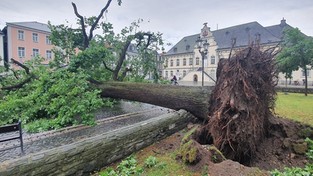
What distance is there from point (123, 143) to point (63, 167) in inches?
54.2

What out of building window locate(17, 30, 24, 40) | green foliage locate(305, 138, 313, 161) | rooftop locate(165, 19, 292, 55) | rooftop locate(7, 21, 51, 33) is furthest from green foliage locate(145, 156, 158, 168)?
building window locate(17, 30, 24, 40)

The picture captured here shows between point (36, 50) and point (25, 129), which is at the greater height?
point (36, 50)

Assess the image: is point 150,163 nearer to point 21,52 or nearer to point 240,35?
point 21,52

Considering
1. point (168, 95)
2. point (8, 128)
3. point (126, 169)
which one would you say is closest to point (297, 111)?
point (168, 95)

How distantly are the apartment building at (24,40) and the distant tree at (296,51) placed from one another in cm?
2760

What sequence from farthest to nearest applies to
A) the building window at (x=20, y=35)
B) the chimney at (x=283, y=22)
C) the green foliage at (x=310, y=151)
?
the chimney at (x=283, y=22), the building window at (x=20, y=35), the green foliage at (x=310, y=151)

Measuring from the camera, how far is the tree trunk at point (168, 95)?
6.45 metres

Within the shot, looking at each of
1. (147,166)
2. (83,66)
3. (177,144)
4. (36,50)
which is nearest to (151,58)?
(83,66)

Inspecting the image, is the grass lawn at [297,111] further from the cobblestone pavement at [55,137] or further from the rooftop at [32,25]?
the rooftop at [32,25]

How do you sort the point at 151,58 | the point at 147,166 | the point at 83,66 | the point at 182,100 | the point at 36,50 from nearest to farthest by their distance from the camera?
the point at 147,166 < the point at 182,100 < the point at 83,66 < the point at 151,58 < the point at 36,50

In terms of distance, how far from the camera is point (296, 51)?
15336 mm

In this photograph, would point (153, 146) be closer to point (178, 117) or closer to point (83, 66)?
point (178, 117)

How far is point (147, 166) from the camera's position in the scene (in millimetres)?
3906

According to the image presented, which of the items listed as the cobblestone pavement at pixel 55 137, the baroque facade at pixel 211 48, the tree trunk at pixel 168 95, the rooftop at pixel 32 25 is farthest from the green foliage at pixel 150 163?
the rooftop at pixel 32 25
